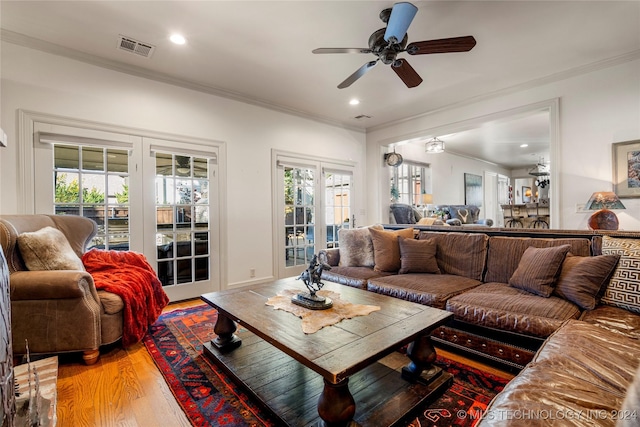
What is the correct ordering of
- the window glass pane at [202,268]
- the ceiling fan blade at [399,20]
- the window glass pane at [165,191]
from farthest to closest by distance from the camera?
the window glass pane at [202,268], the window glass pane at [165,191], the ceiling fan blade at [399,20]

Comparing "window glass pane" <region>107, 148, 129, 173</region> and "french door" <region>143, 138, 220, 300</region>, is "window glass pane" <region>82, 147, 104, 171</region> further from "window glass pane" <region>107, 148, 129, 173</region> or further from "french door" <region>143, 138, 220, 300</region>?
"french door" <region>143, 138, 220, 300</region>

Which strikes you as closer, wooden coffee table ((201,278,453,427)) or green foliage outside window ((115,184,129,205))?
wooden coffee table ((201,278,453,427))

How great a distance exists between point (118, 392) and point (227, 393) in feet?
2.18

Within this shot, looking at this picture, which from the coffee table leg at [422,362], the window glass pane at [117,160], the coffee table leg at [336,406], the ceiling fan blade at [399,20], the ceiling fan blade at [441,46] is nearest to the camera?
the coffee table leg at [336,406]

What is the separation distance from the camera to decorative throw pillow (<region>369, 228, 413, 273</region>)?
306 centimetres

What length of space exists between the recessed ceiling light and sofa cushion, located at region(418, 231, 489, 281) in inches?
124

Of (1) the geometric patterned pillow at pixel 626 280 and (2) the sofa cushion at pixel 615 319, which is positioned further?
(1) the geometric patterned pillow at pixel 626 280

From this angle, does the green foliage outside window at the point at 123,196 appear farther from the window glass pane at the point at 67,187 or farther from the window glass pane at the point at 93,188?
the window glass pane at the point at 67,187

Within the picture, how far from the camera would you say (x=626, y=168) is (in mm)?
3092

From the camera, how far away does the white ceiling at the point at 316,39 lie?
234 centimetres

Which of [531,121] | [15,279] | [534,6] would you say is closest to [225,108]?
[15,279]

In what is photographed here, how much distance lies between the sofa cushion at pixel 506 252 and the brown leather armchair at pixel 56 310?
10.3 ft

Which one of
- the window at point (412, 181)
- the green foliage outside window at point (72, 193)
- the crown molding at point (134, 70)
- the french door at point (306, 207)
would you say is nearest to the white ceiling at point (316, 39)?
the crown molding at point (134, 70)

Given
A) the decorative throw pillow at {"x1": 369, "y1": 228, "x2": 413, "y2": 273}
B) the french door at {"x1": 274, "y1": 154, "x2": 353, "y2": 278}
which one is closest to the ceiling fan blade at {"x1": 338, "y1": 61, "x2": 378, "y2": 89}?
the decorative throw pillow at {"x1": 369, "y1": 228, "x2": 413, "y2": 273}
